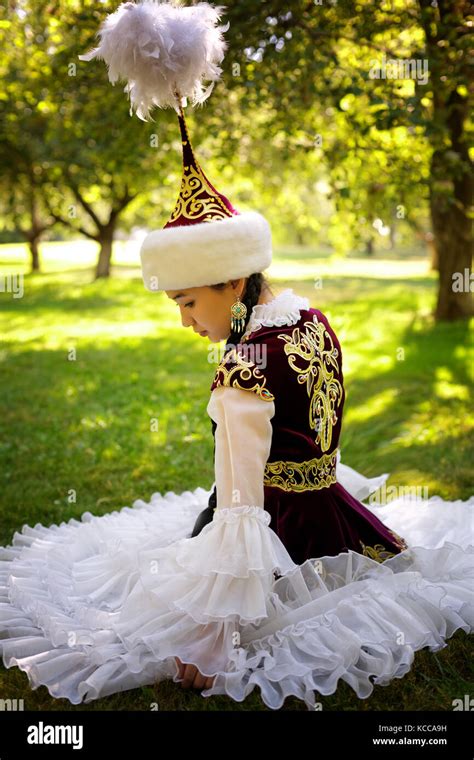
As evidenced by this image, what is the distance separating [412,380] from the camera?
755 cm

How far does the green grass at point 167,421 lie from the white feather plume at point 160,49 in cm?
84

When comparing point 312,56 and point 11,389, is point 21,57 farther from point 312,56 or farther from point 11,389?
point 312,56

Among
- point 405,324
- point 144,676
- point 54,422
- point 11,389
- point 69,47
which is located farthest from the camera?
point 405,324

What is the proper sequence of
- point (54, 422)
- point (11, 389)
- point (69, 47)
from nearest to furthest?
point (54, 422) < point (69, 47) < point (11, 389)

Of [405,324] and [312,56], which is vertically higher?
[312,56]

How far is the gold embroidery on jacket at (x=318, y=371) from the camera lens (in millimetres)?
2621

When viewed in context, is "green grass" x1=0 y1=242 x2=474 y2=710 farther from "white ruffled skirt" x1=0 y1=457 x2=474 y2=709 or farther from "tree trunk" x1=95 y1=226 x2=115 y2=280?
"tree trunk" x1=95 y1=226 x2=115 y2=280

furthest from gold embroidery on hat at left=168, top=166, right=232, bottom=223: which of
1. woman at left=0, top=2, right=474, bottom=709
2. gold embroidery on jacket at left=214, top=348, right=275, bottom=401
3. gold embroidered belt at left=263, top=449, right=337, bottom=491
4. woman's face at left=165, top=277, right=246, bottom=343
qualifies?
gold embroidered belt at left=263, top=449, right=337, bottom=491

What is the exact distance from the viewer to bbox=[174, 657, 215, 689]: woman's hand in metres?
2.45

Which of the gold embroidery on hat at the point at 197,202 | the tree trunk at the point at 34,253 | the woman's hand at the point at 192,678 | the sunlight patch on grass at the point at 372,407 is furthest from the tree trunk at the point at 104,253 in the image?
the woman's hand at the point at 192,678

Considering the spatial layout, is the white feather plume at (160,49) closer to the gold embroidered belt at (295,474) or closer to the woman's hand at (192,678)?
the gold embroidered belt at (295,474)

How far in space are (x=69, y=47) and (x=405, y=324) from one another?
6227 mm
